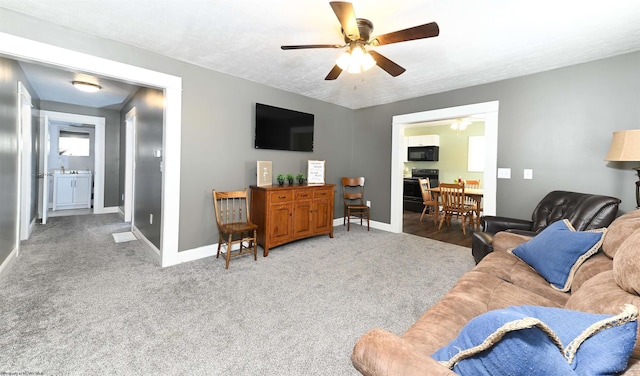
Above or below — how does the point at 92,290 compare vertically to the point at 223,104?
below

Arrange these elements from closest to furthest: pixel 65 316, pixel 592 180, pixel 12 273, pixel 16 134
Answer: pixel 65 316 < pixel 12 273 < pixel 592 180 < pixel 16 134

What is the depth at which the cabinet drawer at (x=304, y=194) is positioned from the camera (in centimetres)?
375

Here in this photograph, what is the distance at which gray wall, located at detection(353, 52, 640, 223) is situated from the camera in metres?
2.72

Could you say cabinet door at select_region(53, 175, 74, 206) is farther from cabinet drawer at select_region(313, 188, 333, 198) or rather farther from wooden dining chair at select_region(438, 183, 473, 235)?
wooden dining chair at select_region(438, 183, 473, 235)

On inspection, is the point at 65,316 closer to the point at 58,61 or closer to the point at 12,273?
the point at 12,273

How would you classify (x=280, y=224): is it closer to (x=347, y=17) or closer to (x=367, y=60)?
(x=367, y=60)

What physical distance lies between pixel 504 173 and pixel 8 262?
595cm

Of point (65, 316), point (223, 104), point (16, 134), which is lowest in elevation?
point (65, 316)

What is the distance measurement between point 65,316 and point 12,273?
141 cm

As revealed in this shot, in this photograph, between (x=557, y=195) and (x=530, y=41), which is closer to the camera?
(x=530, y=41)

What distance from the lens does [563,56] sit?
2.74 meters

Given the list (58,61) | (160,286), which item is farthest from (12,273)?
(58,61)

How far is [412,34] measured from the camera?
189cm

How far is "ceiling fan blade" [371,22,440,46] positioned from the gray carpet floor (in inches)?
82.9
